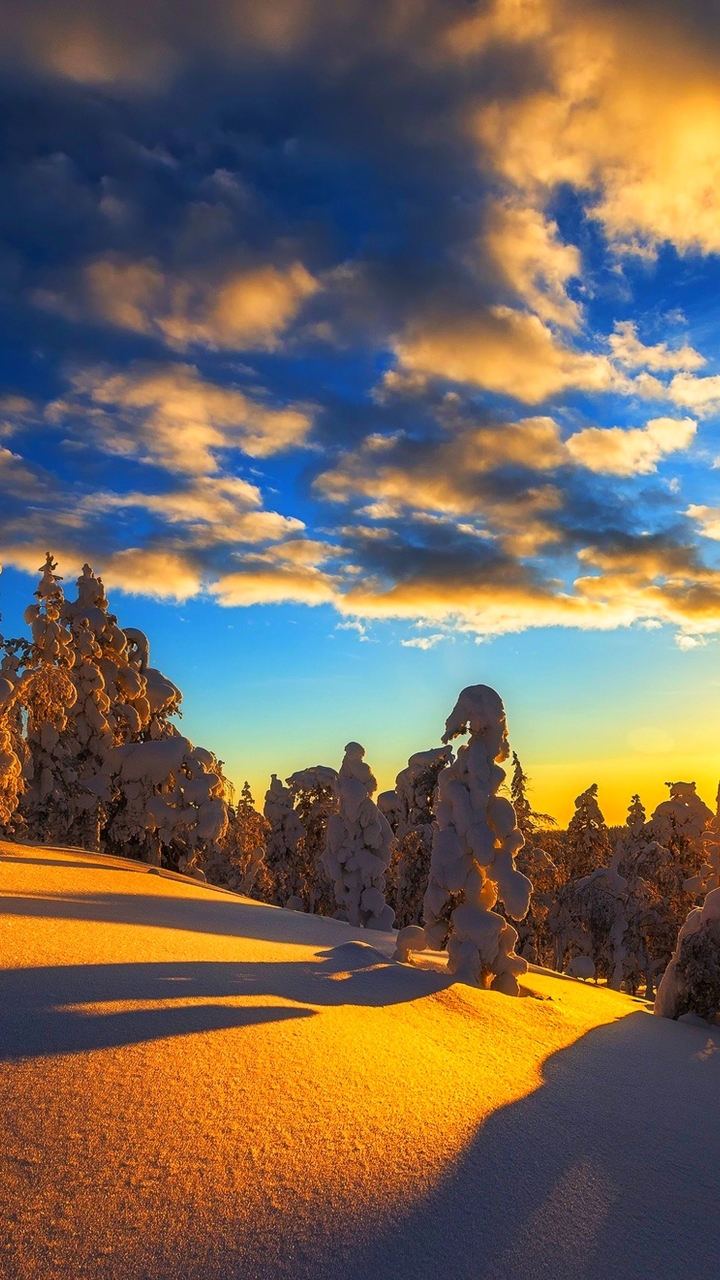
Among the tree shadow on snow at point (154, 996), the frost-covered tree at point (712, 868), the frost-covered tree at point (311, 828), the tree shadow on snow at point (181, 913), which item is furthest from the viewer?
the frost-covered tree at point (311, 828)

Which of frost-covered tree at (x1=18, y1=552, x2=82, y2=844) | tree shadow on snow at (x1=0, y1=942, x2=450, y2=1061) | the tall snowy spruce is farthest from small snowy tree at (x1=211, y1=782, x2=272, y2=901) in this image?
tree shadow on snow at (x1=0, y1=942, x2=450, y2=1061)

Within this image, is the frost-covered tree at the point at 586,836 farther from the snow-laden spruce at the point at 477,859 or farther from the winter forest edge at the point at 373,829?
the snow-laden spruce at the point at 477,859

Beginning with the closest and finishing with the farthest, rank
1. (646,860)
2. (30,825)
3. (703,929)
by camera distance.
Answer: (703,929) → (30,825) → (646,860)

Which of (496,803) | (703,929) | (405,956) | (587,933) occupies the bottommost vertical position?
(587,933)

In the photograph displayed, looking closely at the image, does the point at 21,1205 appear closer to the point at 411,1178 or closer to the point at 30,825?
the point at 411,1178

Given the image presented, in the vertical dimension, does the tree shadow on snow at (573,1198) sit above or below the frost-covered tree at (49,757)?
below

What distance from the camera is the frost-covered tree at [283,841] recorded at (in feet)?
143

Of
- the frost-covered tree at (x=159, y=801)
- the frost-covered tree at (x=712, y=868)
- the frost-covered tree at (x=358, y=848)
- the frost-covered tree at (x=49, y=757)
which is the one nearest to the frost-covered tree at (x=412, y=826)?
the frost-covered tree at (x=358, y=848)

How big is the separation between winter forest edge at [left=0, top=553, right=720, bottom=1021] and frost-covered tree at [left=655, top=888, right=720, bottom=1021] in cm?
3

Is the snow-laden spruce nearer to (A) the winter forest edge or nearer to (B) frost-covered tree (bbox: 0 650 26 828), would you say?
(A) the winter forest edge

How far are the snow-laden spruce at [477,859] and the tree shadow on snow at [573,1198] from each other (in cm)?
593

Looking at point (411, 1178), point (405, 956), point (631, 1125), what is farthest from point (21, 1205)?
point (405, 956)

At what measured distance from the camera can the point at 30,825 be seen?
25.4 m

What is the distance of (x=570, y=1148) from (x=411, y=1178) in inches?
65.8
